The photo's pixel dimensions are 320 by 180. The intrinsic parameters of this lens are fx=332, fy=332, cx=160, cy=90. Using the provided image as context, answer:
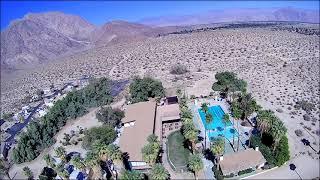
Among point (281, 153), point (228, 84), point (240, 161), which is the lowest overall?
point (240, 161)

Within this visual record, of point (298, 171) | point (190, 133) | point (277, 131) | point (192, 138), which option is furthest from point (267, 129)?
point (190, 133)

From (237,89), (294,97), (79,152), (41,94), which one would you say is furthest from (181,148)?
(41,94)

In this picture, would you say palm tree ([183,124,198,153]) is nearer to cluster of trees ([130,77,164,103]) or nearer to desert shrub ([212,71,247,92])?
cluster of trees ([130,77,164,103])

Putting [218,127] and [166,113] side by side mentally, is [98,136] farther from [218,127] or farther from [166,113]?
[218,127]

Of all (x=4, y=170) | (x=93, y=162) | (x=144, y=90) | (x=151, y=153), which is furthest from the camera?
(x=144, y=90)

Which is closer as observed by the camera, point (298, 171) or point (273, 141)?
point (298, 171)

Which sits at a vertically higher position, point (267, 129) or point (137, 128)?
point (267, 129)

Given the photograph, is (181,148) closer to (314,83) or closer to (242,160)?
(242,160)

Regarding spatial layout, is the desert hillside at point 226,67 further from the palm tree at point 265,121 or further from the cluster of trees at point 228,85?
the palm tree at point 265,121
